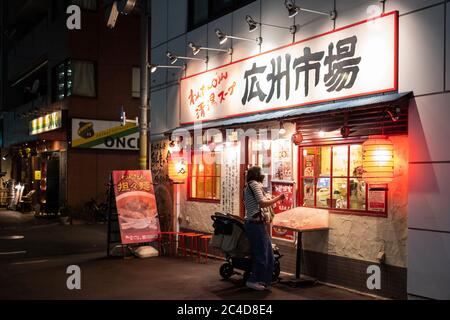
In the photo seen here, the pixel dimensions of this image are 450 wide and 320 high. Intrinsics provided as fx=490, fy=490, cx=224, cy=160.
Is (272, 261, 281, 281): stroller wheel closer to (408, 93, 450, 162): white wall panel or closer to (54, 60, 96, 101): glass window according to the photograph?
(408, 93, 450, 162): white wall panel

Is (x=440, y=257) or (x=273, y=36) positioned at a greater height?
(x=273, y=36)

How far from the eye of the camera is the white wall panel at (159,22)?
14.7m

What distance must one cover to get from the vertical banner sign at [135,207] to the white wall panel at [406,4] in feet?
25.2

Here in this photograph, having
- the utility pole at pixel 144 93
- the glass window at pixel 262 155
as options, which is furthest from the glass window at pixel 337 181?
the utility pole at pixel 144 93

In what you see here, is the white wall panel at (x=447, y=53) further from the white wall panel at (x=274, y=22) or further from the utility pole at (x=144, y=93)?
the utility pole at (x=144, y=93)

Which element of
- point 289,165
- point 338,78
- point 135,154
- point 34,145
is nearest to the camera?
point 338,78

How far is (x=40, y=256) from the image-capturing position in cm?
1367

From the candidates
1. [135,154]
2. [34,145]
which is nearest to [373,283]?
[135,154]

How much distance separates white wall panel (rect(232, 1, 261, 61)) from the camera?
11.1 meters

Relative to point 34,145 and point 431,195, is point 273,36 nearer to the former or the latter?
point 431,195

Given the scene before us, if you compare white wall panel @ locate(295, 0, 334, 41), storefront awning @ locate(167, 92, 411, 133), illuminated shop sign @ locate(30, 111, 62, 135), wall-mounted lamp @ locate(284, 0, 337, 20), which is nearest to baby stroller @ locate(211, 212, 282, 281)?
storefront awning @ locate(167, 92, 411, 133)

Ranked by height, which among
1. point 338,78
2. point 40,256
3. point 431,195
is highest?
point 338,78

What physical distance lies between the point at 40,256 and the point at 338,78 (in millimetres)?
9596

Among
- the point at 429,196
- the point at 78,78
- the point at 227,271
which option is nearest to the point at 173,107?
the point at 227,271
